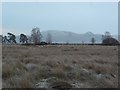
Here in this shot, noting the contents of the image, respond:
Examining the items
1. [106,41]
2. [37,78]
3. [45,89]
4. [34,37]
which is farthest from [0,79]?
[34,37]

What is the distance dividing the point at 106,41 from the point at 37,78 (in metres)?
69.1

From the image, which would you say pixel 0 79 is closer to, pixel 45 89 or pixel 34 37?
pixel 45 89

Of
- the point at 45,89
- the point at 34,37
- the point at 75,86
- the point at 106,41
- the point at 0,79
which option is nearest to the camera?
the point at 45,89

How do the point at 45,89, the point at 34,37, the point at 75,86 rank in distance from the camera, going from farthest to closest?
the point at 34,37
the point at 75,86
the point at 45,89

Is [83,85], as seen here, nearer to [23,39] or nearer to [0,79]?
[0,79]

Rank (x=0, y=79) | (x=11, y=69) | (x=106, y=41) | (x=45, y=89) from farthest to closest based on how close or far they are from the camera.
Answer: (x=106, y=41) → (x=11, y=69) → (x=0, y=79) → (x=45, y=89)

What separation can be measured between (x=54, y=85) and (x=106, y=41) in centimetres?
7013

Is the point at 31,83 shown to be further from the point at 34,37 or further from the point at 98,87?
the point at 34,37

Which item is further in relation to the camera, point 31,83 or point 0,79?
point 0,79

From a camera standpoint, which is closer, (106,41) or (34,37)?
(106,41)

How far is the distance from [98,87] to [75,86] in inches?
22.3

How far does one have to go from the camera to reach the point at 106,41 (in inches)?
3007

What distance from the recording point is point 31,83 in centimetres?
757

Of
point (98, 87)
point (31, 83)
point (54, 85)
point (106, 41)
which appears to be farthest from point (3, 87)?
point (106, 41)
